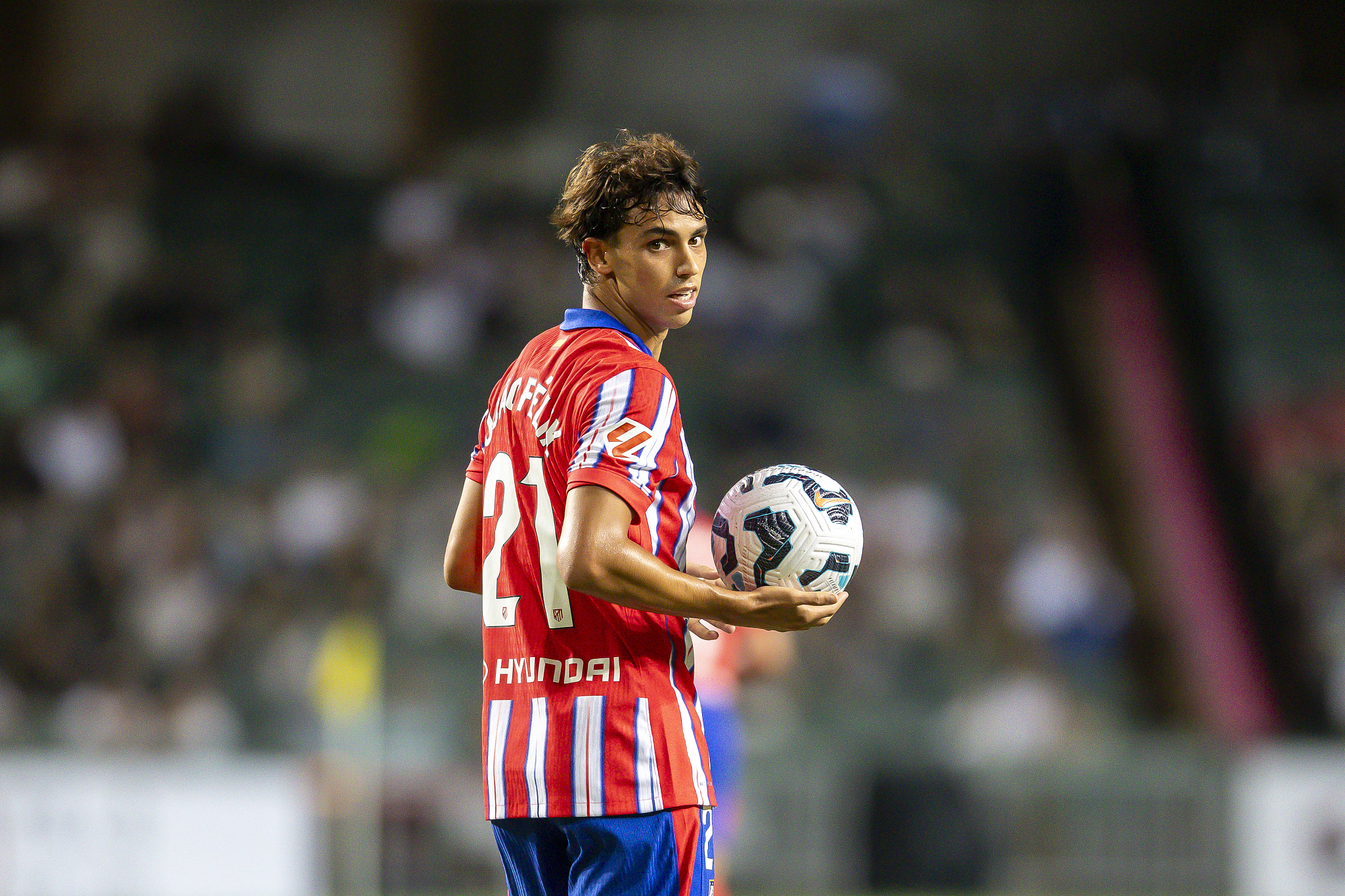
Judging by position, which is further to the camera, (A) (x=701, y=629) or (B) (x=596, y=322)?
(A) (x=701, y=629)

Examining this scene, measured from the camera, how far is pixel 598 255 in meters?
2.87

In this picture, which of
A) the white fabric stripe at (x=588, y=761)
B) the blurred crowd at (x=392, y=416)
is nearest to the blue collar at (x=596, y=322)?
the white fabric stripe at (x=588, y=761)

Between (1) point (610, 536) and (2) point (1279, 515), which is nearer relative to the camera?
(1) point (610, 536)

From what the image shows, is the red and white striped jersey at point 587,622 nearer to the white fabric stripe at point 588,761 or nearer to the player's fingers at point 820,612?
the white fabric stripe at point 588,761

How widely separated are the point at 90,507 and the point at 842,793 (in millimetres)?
5438

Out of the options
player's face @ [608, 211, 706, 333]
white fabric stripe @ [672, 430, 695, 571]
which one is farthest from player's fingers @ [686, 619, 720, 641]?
player's face @ [608, 211, 706, 333]

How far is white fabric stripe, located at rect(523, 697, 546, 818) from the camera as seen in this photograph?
268cm

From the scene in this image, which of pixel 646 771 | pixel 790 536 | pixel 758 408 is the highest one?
pixel 758 408

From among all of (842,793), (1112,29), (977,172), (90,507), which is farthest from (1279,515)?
(90,507)

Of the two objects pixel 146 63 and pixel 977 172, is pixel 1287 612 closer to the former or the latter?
pixel 977 172

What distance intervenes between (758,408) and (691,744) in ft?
30.3

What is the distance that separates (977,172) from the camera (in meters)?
15.3

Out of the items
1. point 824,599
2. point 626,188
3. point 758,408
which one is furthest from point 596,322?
point 758,408

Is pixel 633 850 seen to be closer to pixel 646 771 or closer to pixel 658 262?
pixel 646 771
